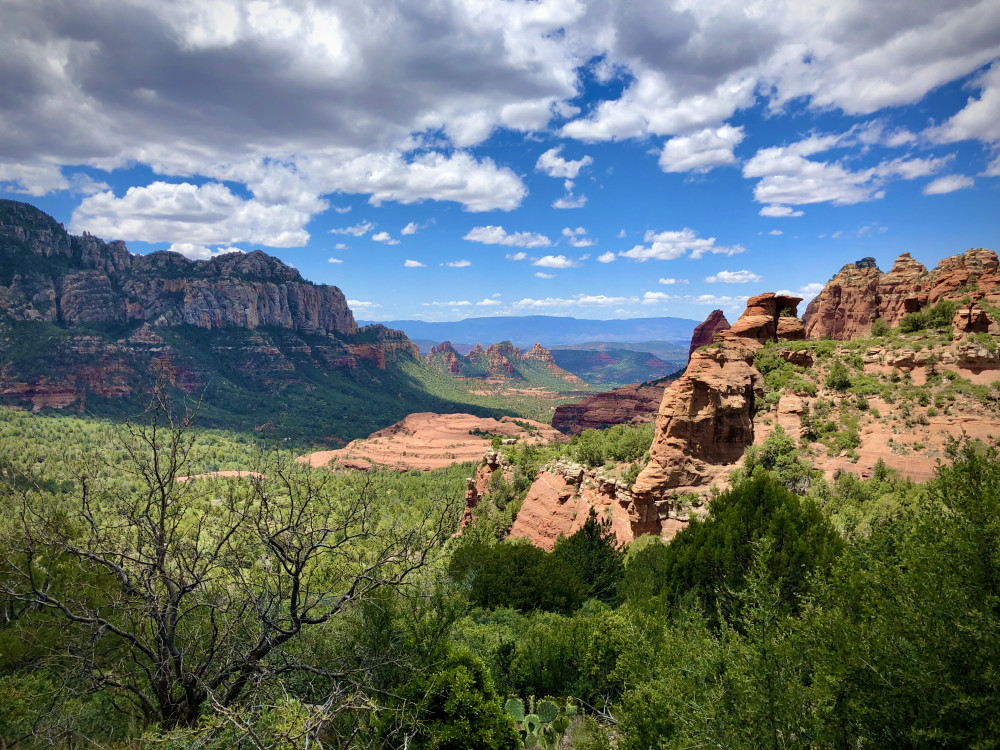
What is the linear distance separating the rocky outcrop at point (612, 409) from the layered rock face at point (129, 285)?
113m

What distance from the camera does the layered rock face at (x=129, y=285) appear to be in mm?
126625

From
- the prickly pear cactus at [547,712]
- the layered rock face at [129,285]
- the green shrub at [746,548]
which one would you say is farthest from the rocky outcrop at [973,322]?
the layered rock face at [129,285]

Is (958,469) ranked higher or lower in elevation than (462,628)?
higher

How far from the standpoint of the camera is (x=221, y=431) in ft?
341

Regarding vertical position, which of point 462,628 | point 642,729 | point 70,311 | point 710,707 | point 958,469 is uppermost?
point 70,311

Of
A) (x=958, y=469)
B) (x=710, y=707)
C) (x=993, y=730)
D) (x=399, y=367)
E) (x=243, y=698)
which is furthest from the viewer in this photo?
(x=399, y=367)

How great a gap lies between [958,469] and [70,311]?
579 ft

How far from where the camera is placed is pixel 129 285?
485 feet

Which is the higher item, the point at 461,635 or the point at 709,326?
the point at 709,326

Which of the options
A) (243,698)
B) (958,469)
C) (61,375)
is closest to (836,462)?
(958,469)

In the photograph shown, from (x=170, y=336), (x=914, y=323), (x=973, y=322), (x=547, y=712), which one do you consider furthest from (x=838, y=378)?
(x=170, y=336)

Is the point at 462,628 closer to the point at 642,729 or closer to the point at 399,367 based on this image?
the point at 642,729

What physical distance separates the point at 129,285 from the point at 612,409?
497ft

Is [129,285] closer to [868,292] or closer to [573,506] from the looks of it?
[573,506]
